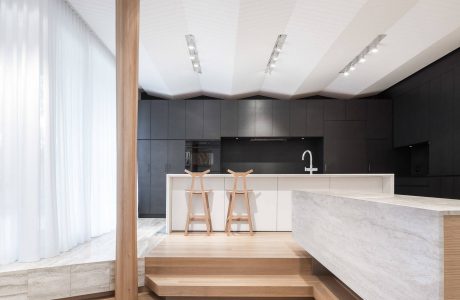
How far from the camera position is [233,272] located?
357 centimetres

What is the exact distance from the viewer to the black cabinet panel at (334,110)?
7457 millimetres

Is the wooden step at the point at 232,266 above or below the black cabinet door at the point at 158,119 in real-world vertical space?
below

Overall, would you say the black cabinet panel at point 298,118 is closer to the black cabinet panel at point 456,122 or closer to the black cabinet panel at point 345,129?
the black cabinet panel at point 345,129

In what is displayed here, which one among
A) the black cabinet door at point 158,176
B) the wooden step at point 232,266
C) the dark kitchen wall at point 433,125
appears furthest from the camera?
the black cabinet door at point 158,176

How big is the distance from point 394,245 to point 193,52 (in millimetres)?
4390

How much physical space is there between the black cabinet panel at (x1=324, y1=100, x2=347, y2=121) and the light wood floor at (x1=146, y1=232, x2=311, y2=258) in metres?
3.40

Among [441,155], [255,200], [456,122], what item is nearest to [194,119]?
[255,200]

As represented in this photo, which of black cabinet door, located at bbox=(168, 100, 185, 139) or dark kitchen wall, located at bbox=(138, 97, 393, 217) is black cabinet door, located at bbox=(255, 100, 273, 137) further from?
black cabinet door, located at bbox=(168, 100, 185, 139)

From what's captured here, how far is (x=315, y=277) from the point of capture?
346cm

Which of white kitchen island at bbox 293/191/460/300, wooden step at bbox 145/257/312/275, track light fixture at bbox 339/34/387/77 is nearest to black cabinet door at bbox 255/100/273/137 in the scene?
track light fixture at bbox 339/34/387/77

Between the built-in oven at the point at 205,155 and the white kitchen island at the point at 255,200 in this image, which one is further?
the built-in oven at the point at 205,155

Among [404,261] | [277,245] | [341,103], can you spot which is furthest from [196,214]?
[341,103]

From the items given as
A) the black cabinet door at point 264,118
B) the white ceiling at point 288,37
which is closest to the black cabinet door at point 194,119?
the white ceiling at point 288,37

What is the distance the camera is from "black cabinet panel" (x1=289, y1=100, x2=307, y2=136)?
7.47 meters
